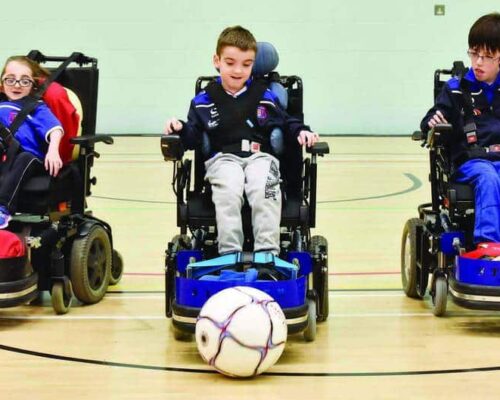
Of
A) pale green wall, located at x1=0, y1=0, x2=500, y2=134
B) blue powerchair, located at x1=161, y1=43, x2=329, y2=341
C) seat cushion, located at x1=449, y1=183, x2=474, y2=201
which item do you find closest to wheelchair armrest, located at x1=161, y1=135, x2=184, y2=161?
blue powerchair, located at x1=161, y1=43, x2=329, y2=341

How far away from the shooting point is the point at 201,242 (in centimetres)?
440

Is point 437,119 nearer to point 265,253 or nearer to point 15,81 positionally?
point 265,253

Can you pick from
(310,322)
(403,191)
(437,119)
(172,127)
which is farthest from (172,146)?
(403,191)

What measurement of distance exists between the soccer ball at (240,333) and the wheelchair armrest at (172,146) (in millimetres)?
842

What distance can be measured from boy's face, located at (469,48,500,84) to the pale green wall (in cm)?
811

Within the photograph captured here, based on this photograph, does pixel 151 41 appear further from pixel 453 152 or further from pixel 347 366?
pixel 347 366

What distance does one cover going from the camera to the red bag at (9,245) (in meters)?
4.14

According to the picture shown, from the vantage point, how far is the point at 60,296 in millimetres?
4445

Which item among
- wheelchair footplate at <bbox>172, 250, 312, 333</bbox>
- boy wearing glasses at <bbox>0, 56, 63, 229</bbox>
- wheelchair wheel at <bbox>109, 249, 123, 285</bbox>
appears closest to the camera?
wheelchair footplate at <bbox>172, 250, 312, 333</bbox>

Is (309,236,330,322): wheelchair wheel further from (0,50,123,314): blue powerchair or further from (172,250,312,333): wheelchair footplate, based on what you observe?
(0,50,123,314): blue powerchair

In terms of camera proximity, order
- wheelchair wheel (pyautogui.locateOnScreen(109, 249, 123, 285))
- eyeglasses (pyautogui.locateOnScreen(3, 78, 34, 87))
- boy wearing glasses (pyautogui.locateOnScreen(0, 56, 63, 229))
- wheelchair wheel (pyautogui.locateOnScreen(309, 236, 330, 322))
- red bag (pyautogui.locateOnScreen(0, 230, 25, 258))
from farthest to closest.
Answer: wheelchair wheel (pyautogui.locateOnScreen(109, 249, 123, 285))
eyeglasses (pyautogui.locateOnScreen(3, 78, 34, 87))
boy wearing glasses (pyautogui.locateOnScreen(0, 56, 63, 229))
wheelchair wheel (pyautogui.locateOnScreen(309, 236, 330, 322))
red bag (pyautogui.locateOnScreen(0, 230, 25, 258))

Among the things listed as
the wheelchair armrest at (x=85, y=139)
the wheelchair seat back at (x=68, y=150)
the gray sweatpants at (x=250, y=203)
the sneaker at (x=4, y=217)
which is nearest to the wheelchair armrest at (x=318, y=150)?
the gray sweatpants at (x=250, y=203)

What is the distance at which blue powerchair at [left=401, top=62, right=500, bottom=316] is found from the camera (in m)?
4.09

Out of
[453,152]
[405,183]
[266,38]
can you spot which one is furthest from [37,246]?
[266,38]
